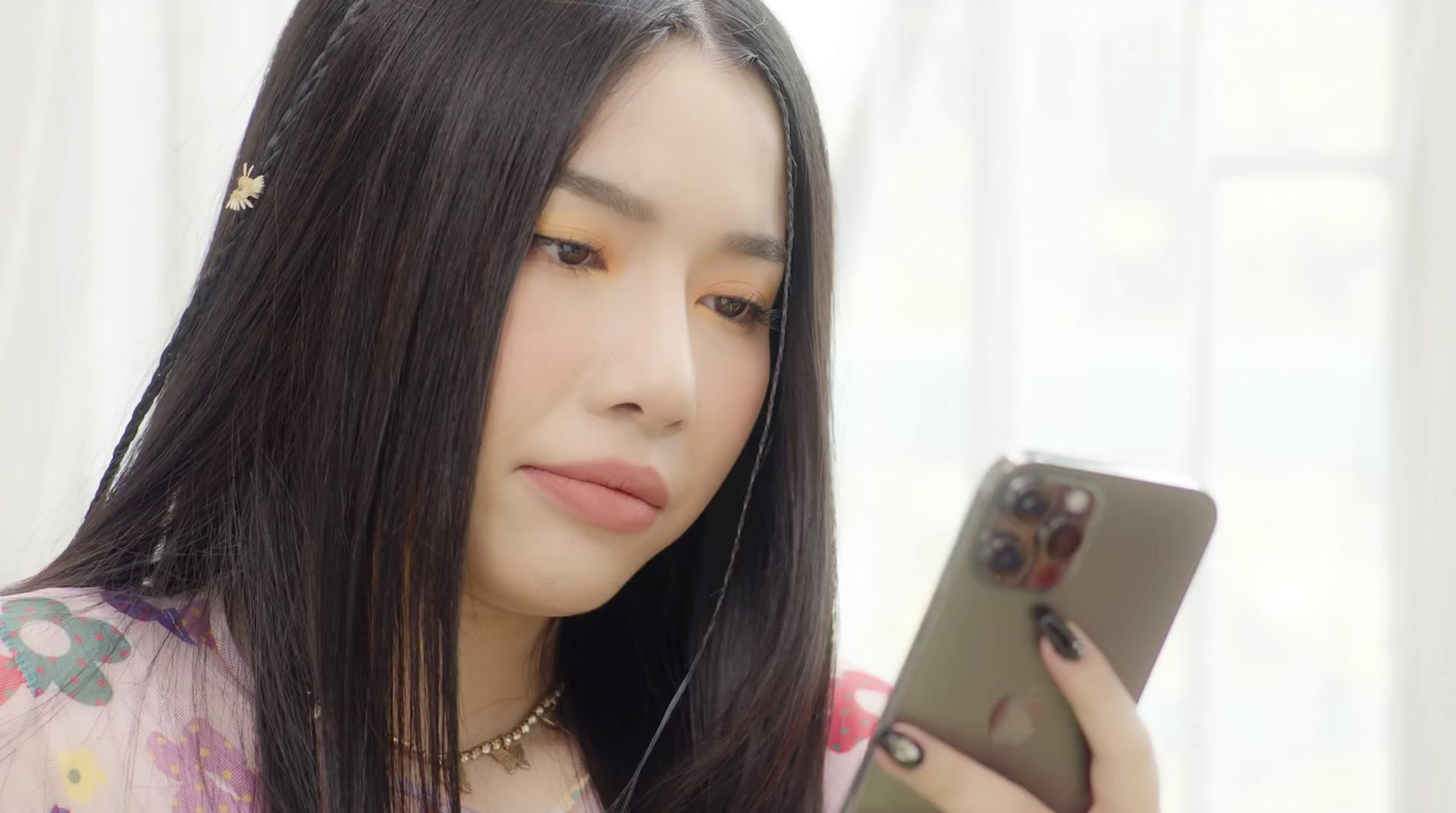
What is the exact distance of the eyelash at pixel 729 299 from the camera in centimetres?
64

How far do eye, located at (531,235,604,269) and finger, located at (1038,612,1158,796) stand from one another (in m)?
0.28

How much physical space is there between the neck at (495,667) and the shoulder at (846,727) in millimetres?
200

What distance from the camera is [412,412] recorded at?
0.63 meters

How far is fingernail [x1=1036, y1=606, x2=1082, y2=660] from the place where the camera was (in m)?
0.60

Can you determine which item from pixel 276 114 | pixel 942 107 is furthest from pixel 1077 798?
pixel 942 107

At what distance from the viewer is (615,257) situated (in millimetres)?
642

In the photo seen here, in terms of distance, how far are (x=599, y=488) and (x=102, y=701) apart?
0.84 ft

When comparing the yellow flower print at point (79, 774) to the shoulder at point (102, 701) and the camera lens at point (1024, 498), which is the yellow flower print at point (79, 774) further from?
the camera lens at point (1024, 498)

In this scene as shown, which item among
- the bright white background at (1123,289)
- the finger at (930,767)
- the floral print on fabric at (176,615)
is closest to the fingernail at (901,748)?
the finger at (930,767)

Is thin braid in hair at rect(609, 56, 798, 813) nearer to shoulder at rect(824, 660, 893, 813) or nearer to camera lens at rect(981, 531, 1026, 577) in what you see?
shoulder at rect(824, 660, 893, 813)

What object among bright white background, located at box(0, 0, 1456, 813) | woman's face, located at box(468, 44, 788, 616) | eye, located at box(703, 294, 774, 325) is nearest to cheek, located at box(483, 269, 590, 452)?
woman's face, located at box(468, 44, 788, 616)

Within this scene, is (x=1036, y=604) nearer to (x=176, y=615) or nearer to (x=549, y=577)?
(x=549, y=577)

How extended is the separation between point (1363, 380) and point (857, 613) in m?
0.62

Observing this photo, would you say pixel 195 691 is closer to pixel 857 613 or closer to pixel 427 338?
pixel 427 338
